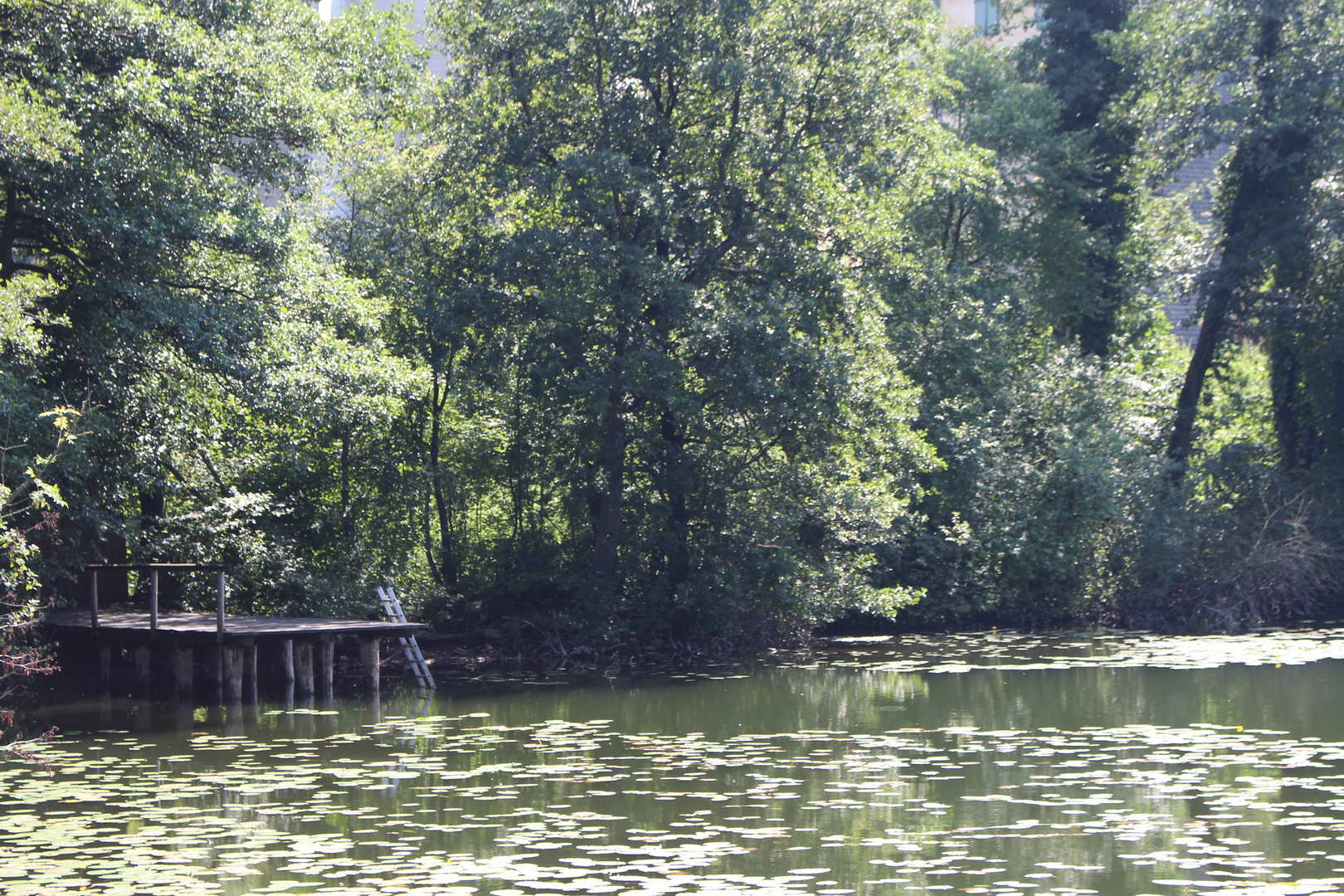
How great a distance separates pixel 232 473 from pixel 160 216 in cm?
524

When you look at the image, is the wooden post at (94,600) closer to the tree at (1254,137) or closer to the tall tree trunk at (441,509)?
the tall tree trunk at (441,509)

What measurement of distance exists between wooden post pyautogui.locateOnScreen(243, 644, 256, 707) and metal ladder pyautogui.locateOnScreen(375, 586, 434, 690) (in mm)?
2232

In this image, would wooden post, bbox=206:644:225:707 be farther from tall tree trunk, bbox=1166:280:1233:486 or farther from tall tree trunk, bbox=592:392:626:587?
tall tree trunk, bbox=1166:280:1233:486

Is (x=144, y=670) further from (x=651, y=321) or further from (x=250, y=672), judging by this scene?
(x=651, y=321)

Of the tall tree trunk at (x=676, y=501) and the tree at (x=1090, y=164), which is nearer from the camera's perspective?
the tall tree trunk at (x=676, y=501)

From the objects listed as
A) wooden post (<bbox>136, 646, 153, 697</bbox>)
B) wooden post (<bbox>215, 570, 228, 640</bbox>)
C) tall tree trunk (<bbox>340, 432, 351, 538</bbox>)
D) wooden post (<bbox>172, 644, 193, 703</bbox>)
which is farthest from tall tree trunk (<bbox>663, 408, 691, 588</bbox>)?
wooden post (<bbox>136, 646, 153, 697</bbox>)

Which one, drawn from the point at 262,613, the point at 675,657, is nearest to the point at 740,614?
the point at 675,657

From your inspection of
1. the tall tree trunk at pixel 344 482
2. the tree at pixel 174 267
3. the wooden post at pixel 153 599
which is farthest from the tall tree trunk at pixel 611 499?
the wooden post at pixel 153 599

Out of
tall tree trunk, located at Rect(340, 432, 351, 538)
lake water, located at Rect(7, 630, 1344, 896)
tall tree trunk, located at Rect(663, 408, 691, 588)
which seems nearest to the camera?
lake water, located at Rect(7, 630, 1344, 896)

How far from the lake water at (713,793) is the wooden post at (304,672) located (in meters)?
0.95

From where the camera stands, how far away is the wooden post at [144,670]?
17234 mm

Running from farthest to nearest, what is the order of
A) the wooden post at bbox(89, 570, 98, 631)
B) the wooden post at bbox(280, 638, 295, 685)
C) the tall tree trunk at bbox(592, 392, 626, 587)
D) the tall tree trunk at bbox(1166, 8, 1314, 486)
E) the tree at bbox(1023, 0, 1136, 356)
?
the tree at bbox(1023, 0, 1136, 356) → the tall tree trunk at bbox(1166, 8, 1314, 486) → the tall tree trunk at bbox(592, 392, 626, 587) → the wooden post at bbox(89, 570, 98, 631) → the wooden post at bbox(280, 638, 295, 685)

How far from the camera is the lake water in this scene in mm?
7109

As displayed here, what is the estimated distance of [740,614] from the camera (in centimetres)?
2153
